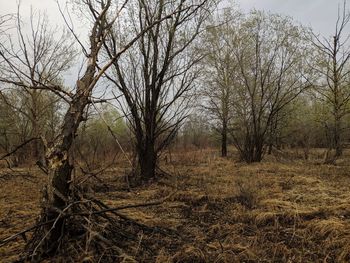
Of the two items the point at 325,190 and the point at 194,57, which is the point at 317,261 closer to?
the point at 325,190

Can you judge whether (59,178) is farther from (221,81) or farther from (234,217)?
(221,81)

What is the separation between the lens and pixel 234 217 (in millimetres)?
5016

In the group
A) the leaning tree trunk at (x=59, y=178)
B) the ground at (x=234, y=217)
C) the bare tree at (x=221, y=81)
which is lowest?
the ground at (x=234, y=217)

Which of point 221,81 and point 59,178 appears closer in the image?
point 59,178

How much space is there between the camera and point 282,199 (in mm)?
6152

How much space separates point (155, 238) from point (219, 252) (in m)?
0.78

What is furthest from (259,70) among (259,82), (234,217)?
(234,217)

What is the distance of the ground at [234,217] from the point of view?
11.9 feet

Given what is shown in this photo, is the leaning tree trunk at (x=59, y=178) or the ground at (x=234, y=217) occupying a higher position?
the leaning tree trunk at (x=59, y=178)

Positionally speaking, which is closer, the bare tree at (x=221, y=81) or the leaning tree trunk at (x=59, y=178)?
the leaning tree trunk at (x=59, y=178)

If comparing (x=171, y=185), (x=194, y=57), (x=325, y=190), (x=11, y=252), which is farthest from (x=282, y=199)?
(x=194, y=57)

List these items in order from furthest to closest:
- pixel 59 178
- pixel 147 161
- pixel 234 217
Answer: pixel 147 161
pixel 234 217
pixel 59 178

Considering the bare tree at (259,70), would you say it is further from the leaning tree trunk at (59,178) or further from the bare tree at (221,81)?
the leaning tree trunk at (59,178)

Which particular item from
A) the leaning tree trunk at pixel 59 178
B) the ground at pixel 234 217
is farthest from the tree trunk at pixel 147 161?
the leaning tree trunk at pixel 59 178
